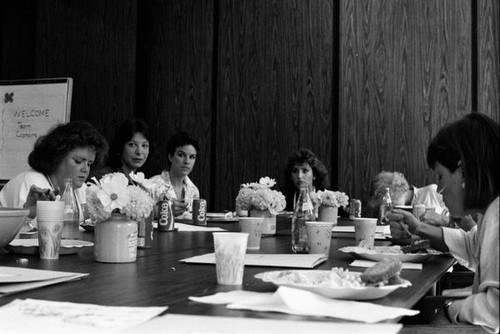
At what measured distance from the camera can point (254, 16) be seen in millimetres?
5922

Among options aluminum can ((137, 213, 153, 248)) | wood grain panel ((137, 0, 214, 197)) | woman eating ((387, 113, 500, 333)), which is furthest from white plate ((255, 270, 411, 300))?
wood grain panel ((137, 0, 214, 197))

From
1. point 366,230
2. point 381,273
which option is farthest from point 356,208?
point 381,273

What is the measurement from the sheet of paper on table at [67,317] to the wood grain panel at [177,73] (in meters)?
4.72

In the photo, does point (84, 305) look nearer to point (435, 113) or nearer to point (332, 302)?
point (332, 302)

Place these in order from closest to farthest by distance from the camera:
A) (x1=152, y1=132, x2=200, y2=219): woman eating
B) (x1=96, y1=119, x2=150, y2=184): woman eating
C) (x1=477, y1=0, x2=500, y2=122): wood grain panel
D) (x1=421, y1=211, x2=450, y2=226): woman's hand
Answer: (x1=421, y1=211, x2=450, y2=226): woman's hand → (x1=96, y1=119, x2=150, y2=184): woman eating → (x1=152, y1=132, x2=200, y2=219): woman eating → (x1=477, y1=0, x2=500, y2=122): wood grain panel

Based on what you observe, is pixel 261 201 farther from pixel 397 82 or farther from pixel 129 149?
pixel 397 82

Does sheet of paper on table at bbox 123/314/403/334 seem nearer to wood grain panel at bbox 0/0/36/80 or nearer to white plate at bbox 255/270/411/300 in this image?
white plate at bbox 255/270/411/300

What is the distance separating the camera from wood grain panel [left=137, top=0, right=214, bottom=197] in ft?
19.8

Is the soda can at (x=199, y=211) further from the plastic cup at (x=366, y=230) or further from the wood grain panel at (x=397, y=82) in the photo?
the wood grain panel at (x=397, y=82)

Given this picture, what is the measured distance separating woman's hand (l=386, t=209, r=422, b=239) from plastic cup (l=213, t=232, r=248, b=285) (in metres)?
1.10

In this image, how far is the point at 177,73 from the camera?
611 cm

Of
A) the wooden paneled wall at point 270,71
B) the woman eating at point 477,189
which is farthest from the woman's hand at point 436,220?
the wooden paneled wall at point 270,71

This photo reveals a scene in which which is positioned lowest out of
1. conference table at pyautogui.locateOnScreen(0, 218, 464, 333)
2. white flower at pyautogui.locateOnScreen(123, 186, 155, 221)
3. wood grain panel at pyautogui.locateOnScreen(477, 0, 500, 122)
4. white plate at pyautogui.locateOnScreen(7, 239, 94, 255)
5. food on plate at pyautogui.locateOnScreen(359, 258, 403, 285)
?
conference table at pyautogui.locateOnScreen(0, 218, 464, 333)

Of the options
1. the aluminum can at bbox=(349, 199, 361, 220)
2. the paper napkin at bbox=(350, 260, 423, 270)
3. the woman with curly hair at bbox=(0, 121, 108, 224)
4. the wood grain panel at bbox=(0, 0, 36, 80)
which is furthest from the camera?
the wood grain panel at bbox=(0, 0, 36, 80)
